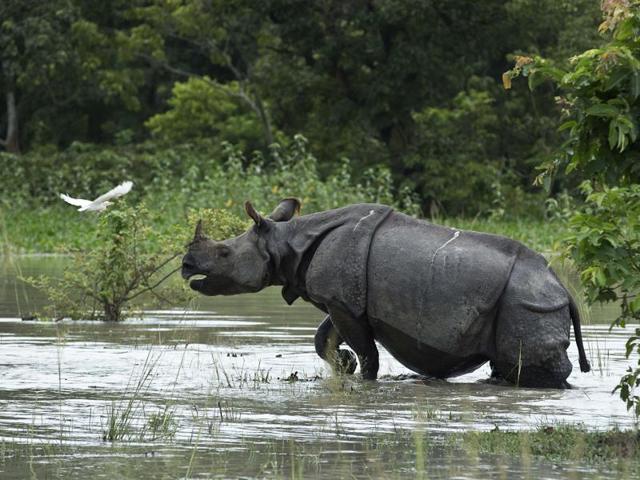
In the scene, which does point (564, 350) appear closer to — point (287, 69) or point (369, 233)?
point (369, 233)

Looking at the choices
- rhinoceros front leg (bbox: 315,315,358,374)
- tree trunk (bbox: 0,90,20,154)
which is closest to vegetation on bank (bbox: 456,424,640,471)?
rhinoceros front leg (bbox: 315,315,358,374)

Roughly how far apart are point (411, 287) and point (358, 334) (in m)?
0.52

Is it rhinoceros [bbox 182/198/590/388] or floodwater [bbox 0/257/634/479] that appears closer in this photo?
floodwater [bbox 0/257/634/479]

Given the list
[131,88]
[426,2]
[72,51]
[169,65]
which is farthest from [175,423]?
[169,65]

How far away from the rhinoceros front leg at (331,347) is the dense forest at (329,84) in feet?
72.1

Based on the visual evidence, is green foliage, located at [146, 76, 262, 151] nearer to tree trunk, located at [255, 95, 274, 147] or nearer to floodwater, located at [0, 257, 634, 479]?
tree trunk, located at [255, 95, 274, 147]

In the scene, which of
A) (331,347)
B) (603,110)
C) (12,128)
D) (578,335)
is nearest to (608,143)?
(603,110)

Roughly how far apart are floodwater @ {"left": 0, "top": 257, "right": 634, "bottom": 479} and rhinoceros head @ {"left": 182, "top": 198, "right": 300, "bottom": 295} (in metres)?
0.56

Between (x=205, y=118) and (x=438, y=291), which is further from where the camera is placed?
(x=205, y=118)

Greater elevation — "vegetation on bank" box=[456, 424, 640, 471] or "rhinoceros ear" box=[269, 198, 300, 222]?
"rhinoceros ear" box=[269, 198, 300, 222]

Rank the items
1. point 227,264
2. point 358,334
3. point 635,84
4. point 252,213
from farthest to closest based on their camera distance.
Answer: point 227,264 → point 252,213 → point 358,334 → point 635,84

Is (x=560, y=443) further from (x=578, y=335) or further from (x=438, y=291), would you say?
(x=438, y=291)

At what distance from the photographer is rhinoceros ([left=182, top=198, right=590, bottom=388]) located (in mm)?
9641

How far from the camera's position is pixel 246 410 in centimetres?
860
